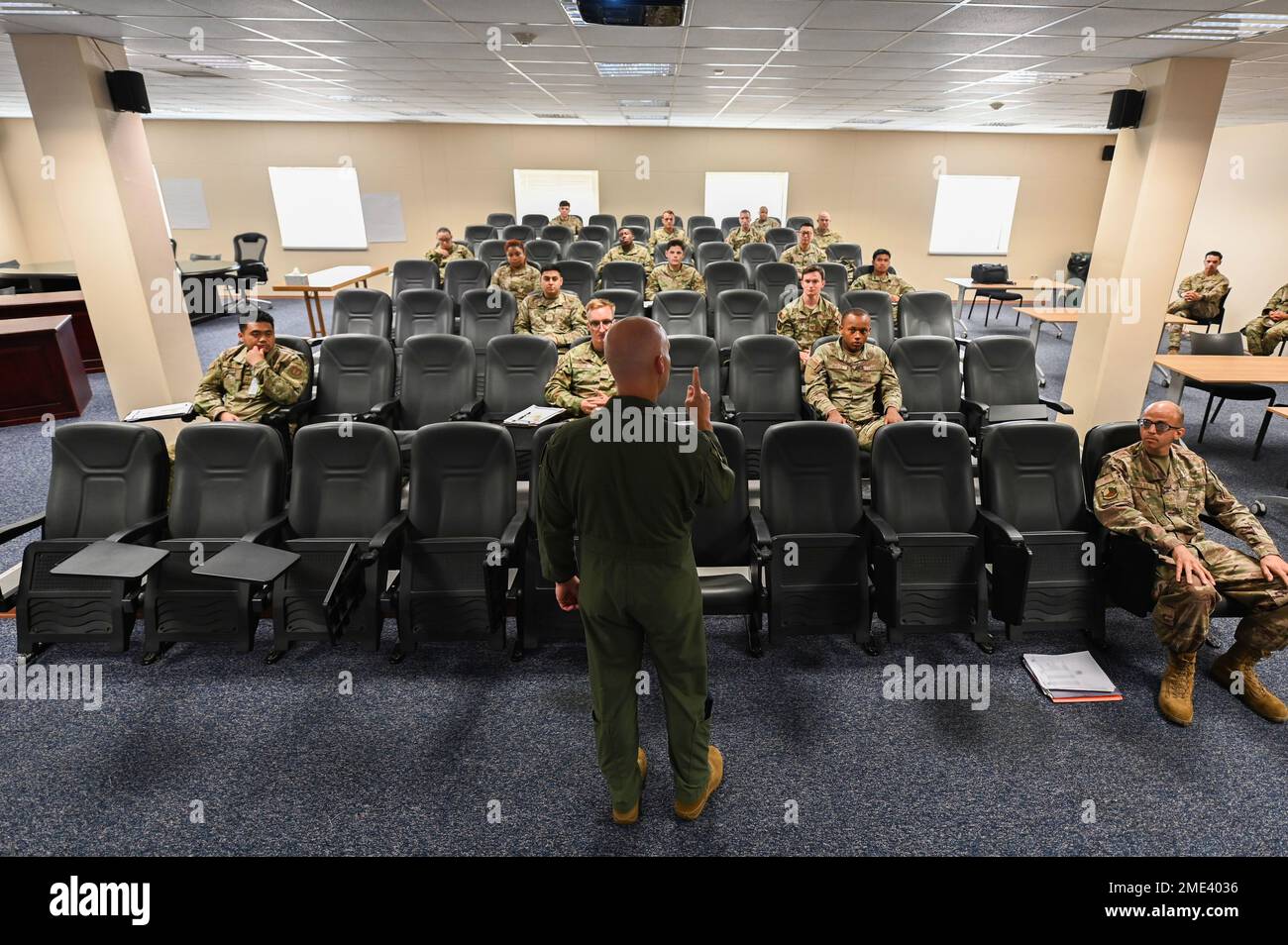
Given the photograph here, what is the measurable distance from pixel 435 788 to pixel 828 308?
4.83 meters

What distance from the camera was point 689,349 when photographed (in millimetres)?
4617

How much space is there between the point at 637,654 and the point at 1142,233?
18.8 feet

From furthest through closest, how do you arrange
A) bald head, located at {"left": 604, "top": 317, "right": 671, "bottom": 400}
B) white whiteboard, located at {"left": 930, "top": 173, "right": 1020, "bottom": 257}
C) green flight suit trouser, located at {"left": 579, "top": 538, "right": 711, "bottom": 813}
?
1. white whiteboard, located at {"left": 930, "top": 173, "right": 1020, "bottom": 257}
2. green flight suit trouser, located at {"left": 579, "top": 538, "right": 711, "bottom": 813}
3. bald head, located at {"left": 604, "top": 317, "right": 671, "bottom": 400}

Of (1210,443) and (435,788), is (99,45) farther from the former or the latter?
(1210,443)

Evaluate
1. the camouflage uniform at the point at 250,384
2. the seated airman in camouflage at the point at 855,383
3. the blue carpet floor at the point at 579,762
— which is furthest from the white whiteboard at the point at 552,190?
the blue carpet floor at the point at 579,762

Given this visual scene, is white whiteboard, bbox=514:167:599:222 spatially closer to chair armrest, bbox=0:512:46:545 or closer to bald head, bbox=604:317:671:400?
chair armrest, bbox=0:512:46:545

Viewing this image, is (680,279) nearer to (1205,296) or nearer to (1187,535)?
(1187,535)

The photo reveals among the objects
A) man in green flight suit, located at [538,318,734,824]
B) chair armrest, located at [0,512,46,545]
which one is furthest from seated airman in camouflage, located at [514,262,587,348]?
man in green flight suit, located at [538,318,734,824]

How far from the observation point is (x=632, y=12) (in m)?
4.04

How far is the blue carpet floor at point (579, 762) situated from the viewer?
2203 millimetres

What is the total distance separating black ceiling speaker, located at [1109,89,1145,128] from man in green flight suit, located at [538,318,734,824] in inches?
220

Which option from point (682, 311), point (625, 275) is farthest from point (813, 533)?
point (625, 275)

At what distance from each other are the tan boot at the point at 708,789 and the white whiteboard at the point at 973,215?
13179 mm

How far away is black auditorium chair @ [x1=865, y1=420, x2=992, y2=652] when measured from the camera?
2926 millimetres
